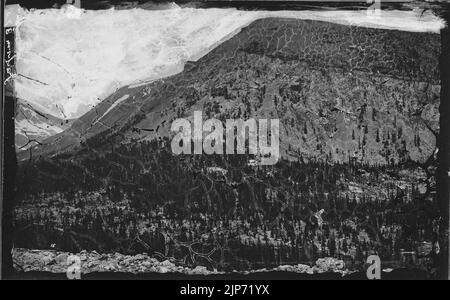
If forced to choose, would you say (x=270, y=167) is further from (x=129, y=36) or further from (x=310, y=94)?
(x=129, y=36)

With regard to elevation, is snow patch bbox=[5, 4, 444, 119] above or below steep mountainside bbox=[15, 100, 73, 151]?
above

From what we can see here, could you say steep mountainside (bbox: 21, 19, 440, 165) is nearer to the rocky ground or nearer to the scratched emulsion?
the scratched emulsion

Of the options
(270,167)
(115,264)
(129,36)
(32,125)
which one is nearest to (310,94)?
(270,167)

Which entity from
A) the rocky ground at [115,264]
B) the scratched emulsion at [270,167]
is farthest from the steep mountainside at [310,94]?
the rocky ground at [115,264]

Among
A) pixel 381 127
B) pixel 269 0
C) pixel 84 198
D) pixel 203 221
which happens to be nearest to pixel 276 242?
pixel 203 221

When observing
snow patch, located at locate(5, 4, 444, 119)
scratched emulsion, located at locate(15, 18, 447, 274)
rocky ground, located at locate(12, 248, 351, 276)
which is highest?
snow patch, located at locate(5, 4, 444, 119)

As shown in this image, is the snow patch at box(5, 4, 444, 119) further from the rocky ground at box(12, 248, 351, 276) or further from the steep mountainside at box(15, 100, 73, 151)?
the rocky ground at box(12, 248, 351, 276)

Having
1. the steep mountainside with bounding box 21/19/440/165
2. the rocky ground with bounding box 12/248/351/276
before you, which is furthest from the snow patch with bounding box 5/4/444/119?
the rocky ground with bounding box 12/248/351/276

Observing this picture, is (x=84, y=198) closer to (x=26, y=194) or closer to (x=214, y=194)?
(x=26, y=194)

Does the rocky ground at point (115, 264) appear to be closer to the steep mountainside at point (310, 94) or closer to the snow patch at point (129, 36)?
the steep mountainside at point (310, 94)
